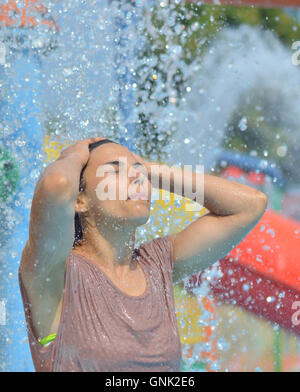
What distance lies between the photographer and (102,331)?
182 centimetres

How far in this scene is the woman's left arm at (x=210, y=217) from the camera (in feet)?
7.16

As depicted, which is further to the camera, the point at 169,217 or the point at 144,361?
the point at 169,217

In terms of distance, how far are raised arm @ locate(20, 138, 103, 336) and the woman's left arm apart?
18.4 inches

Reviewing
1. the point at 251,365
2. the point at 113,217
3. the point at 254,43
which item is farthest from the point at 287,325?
the point at 254,43

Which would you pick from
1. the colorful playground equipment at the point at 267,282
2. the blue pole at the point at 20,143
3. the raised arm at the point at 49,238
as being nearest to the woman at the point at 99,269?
the raised arm at the point at 49,238

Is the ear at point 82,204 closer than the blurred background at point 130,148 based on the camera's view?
Yes

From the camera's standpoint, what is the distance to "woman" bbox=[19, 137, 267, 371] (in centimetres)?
175

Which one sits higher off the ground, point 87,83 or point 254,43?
point 254,43

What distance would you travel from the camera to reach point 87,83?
10.6ft

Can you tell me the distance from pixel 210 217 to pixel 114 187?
484 mm

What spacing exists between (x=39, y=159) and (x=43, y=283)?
150cm

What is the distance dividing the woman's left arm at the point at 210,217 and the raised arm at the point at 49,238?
468mm

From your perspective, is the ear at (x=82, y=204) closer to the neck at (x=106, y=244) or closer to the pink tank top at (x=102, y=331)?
the neck at (x=106, y=244)
